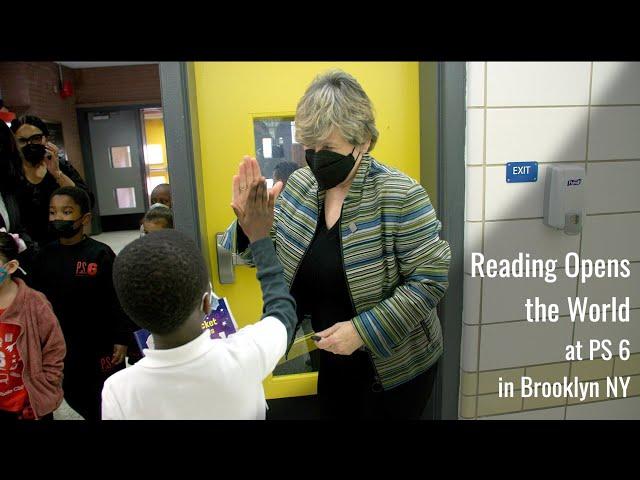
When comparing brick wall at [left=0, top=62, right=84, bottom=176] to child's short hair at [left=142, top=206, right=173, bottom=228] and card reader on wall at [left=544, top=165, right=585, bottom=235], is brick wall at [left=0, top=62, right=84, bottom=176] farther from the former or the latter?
card reader on wall at [left=544, top=165, right=585, bottom=235]

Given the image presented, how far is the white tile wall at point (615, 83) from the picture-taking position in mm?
1935

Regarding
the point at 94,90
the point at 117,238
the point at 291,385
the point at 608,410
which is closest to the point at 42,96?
the point at 94,90

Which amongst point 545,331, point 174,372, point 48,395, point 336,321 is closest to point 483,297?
point 545,331

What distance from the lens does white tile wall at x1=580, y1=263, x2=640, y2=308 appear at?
2.11 meters

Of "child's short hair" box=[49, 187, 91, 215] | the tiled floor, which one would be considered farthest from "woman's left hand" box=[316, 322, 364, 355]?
the tiled floor

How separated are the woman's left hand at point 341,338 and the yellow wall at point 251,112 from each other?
86 centimetres

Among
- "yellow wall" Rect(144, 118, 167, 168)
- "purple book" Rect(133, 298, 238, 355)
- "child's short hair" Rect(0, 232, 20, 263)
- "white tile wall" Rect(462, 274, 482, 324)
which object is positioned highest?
"yellow wall" Rect(144, 118, 167, 168)

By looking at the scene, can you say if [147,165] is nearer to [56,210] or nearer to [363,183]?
[56,210]

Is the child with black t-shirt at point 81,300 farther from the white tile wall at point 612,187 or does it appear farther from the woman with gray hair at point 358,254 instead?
the white tile wall at point 612,187

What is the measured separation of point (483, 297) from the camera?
2.06 meters

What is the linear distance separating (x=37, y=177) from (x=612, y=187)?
278 cm

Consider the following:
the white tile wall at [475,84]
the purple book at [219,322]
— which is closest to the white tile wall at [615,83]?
the white tile wall at [475,84]

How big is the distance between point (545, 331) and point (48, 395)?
7.10 feet

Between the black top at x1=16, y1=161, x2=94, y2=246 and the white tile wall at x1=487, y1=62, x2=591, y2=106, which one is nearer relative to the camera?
the white tile wall at x1=487, y1=62, x2=591, y2=106
